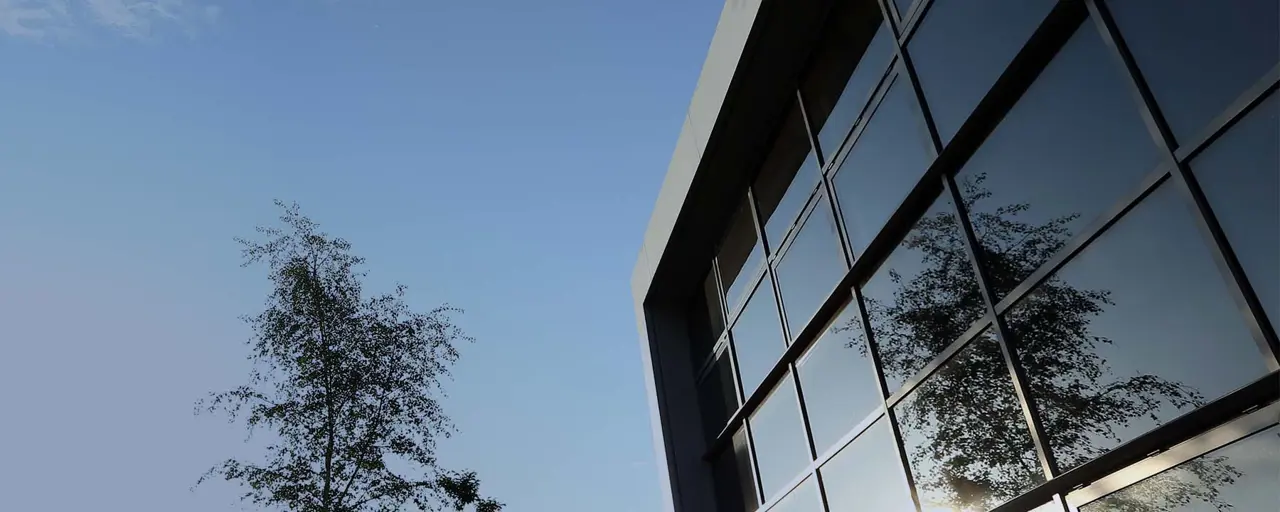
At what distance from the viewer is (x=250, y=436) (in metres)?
10.8

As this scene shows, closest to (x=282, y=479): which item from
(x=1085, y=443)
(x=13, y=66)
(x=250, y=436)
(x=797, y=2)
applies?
(x=250, y=436)

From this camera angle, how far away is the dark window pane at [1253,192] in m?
2.37

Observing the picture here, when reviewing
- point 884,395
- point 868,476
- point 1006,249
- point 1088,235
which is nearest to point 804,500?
point 868,476

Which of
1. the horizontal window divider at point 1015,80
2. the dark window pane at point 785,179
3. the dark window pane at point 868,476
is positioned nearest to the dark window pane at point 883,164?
the horizontal window divider at point 1015,80

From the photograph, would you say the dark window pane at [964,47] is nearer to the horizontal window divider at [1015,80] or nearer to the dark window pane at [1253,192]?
the horizontal window divider at [1015,80]

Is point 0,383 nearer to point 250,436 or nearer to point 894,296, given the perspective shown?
point 250,436

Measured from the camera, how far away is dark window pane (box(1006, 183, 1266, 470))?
2.57 m

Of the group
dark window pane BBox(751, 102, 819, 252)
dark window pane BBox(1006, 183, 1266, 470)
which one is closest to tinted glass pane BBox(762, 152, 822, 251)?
dark window pane BBox(751, 102, 819, 252)

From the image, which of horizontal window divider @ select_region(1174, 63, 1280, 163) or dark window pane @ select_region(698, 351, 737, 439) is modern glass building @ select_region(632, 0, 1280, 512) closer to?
horizontal window divider @ select_region(1174, 63, 1280, 163)

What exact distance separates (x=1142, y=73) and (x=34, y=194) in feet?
71.1

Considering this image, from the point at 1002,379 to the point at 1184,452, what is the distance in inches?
34.9

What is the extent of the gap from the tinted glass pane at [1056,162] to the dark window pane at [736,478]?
139 inches

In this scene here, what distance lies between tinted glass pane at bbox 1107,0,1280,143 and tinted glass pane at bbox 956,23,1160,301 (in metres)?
0.12

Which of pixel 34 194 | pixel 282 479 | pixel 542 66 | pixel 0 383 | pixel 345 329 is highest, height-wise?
pixel 34 194
